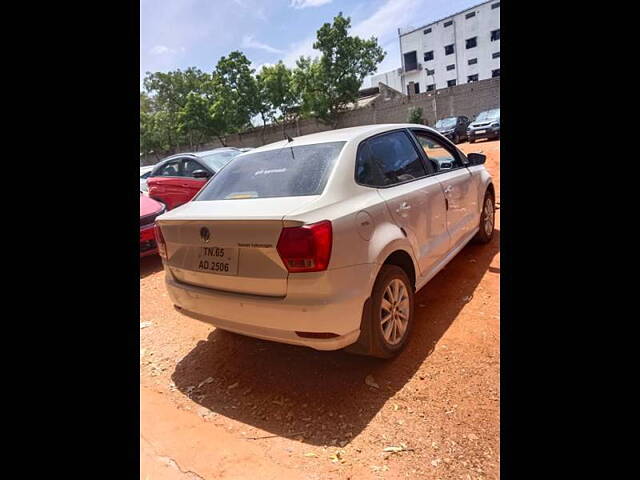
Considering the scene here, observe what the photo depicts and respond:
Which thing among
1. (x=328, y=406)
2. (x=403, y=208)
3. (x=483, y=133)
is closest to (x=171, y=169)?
(x=403, y=208)

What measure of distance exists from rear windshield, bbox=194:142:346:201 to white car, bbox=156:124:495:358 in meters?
0.01

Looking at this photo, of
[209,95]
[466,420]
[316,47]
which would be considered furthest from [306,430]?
[209,95]

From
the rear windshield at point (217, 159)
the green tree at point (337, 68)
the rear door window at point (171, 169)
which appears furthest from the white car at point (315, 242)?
the green tree at point (337, 68)

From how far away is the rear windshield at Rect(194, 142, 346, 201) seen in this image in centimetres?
259

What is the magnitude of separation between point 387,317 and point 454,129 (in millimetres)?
17163

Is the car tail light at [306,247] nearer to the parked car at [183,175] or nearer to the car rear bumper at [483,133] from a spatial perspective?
the parked car at [183,175]

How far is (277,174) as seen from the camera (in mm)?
2797

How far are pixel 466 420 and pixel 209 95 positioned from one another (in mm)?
32814

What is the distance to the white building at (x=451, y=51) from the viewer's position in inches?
1405

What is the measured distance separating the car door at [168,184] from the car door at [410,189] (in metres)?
5.38

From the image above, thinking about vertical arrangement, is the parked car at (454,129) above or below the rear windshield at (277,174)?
above
